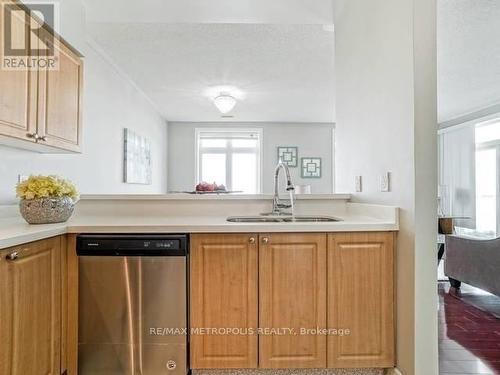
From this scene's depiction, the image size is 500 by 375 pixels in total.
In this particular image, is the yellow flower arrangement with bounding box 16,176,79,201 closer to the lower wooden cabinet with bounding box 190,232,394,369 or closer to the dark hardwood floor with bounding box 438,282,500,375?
the lower wooden cabinet with bounding box 190,232,394,369

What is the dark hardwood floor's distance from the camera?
196 centimetres

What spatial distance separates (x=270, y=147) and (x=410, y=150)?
5311 mm

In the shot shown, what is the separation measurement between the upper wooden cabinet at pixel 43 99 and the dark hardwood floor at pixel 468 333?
2776 mm

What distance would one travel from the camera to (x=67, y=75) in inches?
82.4

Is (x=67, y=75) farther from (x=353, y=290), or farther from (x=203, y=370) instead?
(x=353, y=290)

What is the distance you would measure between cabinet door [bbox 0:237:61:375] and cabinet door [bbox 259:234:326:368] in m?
1.01

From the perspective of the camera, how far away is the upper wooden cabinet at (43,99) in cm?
162

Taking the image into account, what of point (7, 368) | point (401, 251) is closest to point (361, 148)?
point (401, 251)

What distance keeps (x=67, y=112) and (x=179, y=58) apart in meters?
1.79

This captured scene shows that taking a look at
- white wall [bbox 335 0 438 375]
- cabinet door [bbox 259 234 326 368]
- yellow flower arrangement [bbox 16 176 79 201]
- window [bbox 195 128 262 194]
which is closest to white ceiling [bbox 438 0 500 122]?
white wall [bbox 335 0 438 375]

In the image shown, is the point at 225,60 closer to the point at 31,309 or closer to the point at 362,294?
the point at 362,294

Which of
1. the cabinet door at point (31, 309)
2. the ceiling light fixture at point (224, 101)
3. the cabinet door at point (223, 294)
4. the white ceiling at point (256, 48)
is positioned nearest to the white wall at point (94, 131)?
the white ceiling at point (256, 48)

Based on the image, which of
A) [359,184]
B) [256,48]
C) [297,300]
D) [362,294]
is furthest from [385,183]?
[256,48]

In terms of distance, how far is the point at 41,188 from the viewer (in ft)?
5.59
